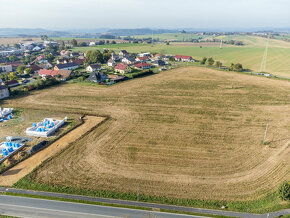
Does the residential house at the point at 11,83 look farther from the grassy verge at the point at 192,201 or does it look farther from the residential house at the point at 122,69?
the grassy verge at the point at 192,201

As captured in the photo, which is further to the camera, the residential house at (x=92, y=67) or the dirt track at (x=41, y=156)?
the residential house at (x=92, y=67)

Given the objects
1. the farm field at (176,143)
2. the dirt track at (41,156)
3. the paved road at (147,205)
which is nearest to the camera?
the paved road at (147,205)

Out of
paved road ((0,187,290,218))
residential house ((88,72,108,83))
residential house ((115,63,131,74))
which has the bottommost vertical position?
paved road ((0,187,290,218))

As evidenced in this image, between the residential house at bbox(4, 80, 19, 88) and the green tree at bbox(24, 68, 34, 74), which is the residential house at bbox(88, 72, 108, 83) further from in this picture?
the green tree at bbox(24, 68, 34, 74)

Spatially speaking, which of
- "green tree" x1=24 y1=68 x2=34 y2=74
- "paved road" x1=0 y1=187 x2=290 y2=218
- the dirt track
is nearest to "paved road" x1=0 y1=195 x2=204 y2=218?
"paved road" x1=0 y1=187 x2=290 y2=218

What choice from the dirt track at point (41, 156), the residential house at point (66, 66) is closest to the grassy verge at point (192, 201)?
the dirt track at point (41, 156)

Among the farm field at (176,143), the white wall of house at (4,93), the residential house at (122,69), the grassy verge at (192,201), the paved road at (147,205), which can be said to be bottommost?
the paved road at (147,205)

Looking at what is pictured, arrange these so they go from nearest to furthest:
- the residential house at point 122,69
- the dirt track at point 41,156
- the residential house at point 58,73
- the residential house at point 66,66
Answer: the dirt track at point 41,156 < the residential house at point 58,73 < the residential house at point 122,69 < the residential house at point 66,66

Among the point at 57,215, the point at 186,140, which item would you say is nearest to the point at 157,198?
the point at 57,215

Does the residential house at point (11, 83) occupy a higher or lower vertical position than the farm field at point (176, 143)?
higher
